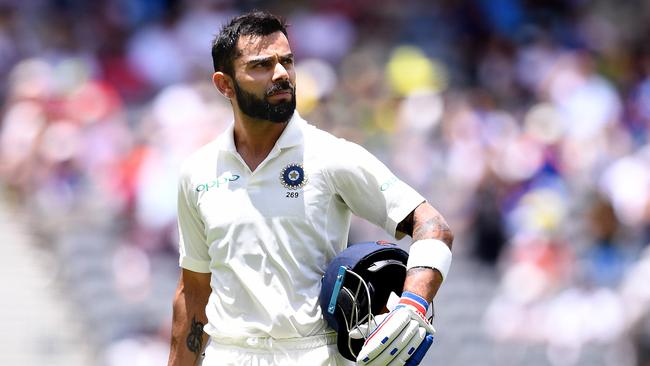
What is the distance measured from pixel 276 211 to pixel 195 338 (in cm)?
68

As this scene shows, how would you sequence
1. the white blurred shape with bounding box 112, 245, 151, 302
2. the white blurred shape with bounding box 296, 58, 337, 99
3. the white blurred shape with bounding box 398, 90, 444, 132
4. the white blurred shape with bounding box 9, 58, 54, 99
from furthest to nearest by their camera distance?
1. the white blurred shape with bounding box 398, 90, 444, 132
2. the white blurred shape with bounding box 296, 58, 337, 99
3. the white blurred shape with bounding box 9, 58, 54, 99
4. the white blurred shape with bounding box 112, 245, 151, 302

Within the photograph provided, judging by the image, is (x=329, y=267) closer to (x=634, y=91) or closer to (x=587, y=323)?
(x=587, y=323)

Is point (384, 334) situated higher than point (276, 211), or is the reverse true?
point (276, 211)

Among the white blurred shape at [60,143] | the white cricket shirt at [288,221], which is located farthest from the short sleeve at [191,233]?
the white blurred shape at [60,143]

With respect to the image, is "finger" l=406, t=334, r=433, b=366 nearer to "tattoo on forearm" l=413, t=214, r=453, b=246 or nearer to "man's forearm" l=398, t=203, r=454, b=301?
"man's forearm" l=398, t=203, r=454, b=301

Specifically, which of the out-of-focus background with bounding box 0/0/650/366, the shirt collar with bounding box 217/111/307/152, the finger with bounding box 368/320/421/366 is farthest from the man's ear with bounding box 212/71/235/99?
the out-of-focus background with bounding box 0/0/650/366

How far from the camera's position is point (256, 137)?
5.10 meters

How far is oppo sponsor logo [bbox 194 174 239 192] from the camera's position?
16.6ft

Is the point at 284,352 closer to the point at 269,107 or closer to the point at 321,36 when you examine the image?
the point at 269,107

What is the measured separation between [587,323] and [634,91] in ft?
12.4

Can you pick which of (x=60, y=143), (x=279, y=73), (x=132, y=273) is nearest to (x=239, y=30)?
(x=279, y=73)

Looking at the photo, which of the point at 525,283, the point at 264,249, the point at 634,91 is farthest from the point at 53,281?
the point at 264,249

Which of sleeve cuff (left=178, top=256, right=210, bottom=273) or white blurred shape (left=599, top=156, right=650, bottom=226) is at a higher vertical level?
white blurred shape (left=599, top=156, right=650, bottom=226)

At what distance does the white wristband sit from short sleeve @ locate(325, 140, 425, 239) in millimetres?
150
